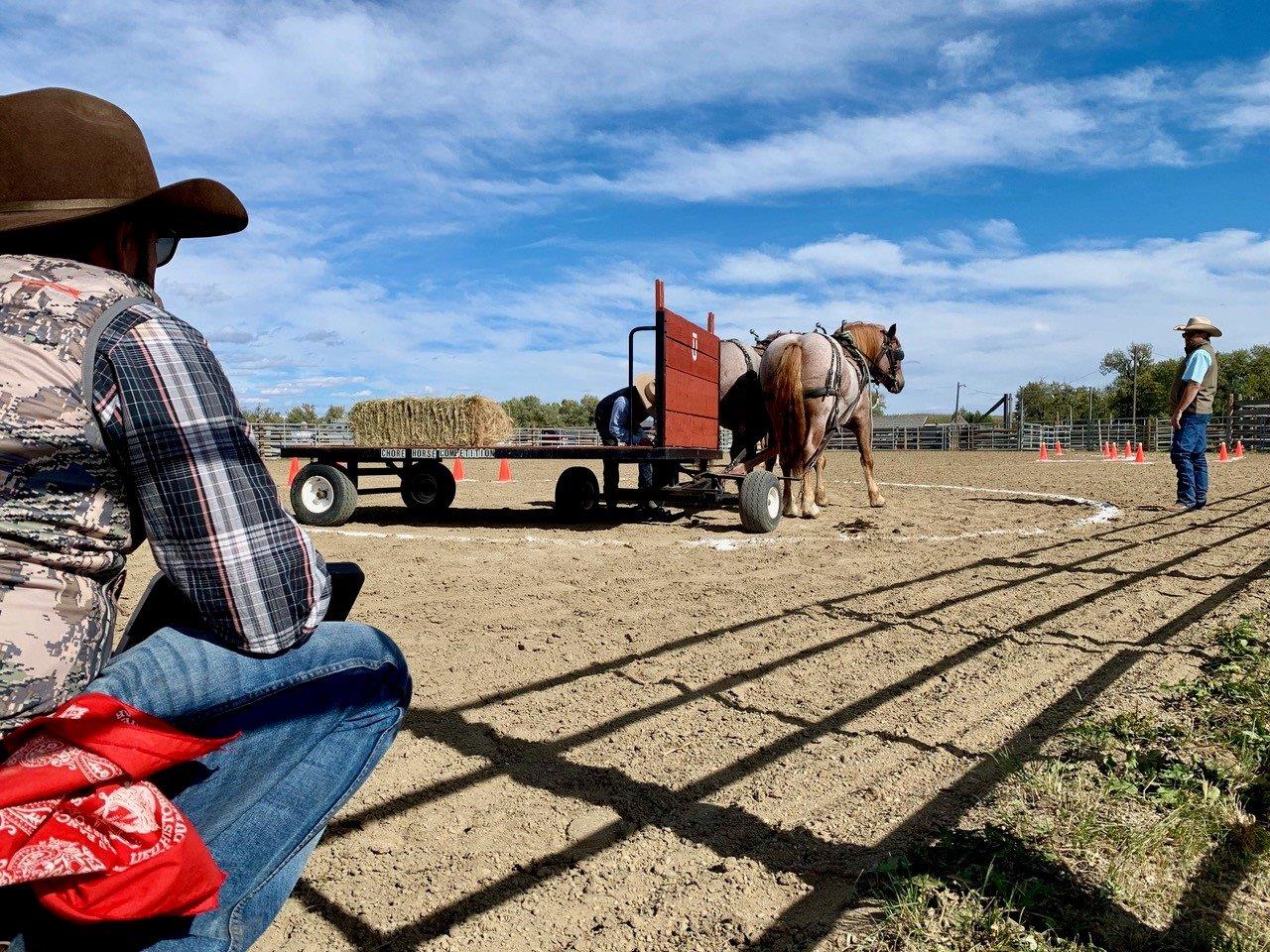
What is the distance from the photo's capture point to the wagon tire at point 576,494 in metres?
8.73

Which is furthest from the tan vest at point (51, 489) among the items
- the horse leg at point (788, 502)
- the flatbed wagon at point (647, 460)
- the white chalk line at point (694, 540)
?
the horse leg at point (788, 502)

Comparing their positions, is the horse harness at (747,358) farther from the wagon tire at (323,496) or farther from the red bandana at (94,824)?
the red bandana at (94,824)

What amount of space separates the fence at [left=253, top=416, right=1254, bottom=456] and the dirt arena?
24973 millimetres

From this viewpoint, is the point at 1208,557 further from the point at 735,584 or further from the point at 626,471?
the point at 626,471

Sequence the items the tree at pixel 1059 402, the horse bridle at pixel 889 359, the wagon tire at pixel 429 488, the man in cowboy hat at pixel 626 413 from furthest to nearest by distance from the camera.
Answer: the tree at pixel 1059 402
the horse bridle at pixel 889 359
the man in cowboy hat at pixel 626 413
the wagon tire at pixel 429 488

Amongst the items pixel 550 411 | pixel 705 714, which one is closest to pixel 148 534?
pixel 705 714

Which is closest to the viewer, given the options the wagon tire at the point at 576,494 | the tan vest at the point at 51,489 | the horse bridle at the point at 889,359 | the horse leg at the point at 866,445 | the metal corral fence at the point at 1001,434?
the tan vest at the point at 51,489

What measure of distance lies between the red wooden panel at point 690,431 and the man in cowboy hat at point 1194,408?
15.3ft

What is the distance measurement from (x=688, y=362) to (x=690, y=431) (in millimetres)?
636

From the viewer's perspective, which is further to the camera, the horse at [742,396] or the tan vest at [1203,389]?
the horse at [742,396]

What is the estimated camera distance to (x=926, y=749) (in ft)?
8.35

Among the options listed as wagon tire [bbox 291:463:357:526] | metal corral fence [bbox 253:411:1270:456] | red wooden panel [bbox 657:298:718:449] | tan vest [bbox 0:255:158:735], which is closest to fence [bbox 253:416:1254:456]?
metal corral fence [bbox 253:411:1270:456]

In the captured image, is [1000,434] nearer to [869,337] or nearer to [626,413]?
[869,337]

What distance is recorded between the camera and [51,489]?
1.17m
